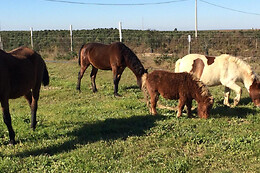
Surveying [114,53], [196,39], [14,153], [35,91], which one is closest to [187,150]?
[14,153]

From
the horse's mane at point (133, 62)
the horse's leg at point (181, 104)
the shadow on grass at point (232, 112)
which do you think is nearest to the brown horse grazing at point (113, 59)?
the horse's mane at point (133, 62)

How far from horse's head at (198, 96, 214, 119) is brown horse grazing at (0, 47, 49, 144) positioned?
4.04 m

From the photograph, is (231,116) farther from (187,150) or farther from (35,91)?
(35,91)

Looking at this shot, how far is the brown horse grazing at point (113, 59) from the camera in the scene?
10.5 m

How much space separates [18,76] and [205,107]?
4.43 meters

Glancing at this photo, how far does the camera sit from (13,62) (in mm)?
6039

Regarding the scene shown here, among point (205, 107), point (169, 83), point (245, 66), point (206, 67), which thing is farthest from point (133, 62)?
point (205, 107)

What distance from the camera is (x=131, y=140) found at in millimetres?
5980

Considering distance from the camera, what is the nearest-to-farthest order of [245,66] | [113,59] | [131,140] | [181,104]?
[131,140] < [181,104] < [245,66] < [113,59]

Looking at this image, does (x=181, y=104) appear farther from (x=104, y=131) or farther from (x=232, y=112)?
(x=104, y=131)

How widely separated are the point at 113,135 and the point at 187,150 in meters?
1.73

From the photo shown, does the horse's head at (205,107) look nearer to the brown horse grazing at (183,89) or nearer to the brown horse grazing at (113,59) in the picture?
the brown horse grazing at (183,89)

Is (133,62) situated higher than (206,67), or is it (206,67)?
(133,62)

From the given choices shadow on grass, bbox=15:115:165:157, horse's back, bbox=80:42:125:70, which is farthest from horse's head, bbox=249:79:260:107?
horse's back, bbox=80:42:125:70
